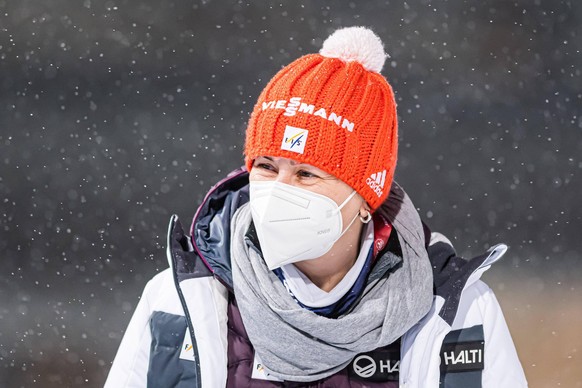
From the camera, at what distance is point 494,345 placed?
131 centimetres

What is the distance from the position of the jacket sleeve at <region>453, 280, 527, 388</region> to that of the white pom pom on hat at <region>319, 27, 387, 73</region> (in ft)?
1.43

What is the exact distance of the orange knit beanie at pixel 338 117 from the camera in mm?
1257

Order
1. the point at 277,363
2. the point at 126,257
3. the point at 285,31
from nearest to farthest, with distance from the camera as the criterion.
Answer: the point at 277,363 → the point at 285,31 → the point at 126,257

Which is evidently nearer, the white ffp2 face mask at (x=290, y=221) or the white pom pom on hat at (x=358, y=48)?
the white ffp2 face mask at (x=290, y=221)

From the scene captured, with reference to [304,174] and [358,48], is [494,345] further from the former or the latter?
[358,48]

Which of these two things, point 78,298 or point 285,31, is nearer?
point 285,31

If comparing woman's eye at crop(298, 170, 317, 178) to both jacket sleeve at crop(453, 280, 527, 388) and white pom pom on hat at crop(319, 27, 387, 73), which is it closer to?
white pom pom on hat at crop(319, 27, 387, 73)

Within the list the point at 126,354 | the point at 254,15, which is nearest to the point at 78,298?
the point at 254,15

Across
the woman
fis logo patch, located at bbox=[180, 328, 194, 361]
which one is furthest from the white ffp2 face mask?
fis logo patch, located at bbox=[180, 328, 194, 361]

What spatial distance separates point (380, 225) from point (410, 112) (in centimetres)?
105

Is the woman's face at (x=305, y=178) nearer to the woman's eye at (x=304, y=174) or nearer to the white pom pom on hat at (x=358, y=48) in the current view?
the woman's eye at (x=304, y=174)

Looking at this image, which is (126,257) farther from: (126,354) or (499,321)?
(499,321)

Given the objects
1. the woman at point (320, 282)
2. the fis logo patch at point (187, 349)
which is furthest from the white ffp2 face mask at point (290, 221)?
the fis logo patch at point (187, 349)

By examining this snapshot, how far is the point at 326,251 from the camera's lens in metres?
1.28
